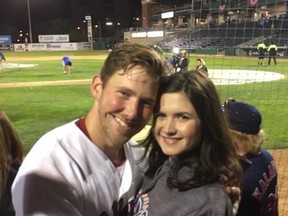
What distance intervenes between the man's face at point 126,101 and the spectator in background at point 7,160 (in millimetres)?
854

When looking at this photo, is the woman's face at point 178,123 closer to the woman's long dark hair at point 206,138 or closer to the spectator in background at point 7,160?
Result: the woman's long dark hair at point 206,138

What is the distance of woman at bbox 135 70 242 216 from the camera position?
5.82 ft

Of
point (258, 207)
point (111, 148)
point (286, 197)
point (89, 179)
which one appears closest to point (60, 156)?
point (89, 179)

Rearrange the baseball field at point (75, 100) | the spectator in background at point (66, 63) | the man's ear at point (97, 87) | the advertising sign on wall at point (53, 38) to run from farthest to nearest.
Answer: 1. the advertising sign on wall at point (53, 38)
2. the spectator in background at point (66, 63)
3. the baseball field at point (75, 100)
4. the man's ear at point (97, 87)

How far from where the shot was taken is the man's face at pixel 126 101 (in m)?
1.69

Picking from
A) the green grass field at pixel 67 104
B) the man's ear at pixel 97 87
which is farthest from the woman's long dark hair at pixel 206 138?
the green grass field at pixel 67 104

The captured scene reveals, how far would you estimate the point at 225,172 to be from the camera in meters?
1.84

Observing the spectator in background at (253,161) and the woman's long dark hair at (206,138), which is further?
the spectator in background at (253,161)

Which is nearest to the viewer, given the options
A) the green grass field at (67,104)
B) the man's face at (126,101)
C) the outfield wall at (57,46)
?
the man's face at (126,101)

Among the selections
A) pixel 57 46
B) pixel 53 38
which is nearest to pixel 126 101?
pixel 57 46

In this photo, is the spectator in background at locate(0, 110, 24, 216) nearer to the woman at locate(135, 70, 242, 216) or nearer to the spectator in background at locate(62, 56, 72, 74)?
the woman at locate(135, 70, 242, 216)

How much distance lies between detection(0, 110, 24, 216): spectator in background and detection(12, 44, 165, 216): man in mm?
766

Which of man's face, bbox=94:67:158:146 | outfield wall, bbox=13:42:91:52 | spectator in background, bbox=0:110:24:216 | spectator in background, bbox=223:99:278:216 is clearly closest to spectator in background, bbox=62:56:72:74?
spectator in background, bbox=0:110:24:216

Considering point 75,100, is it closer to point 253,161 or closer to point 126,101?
point 253,161
